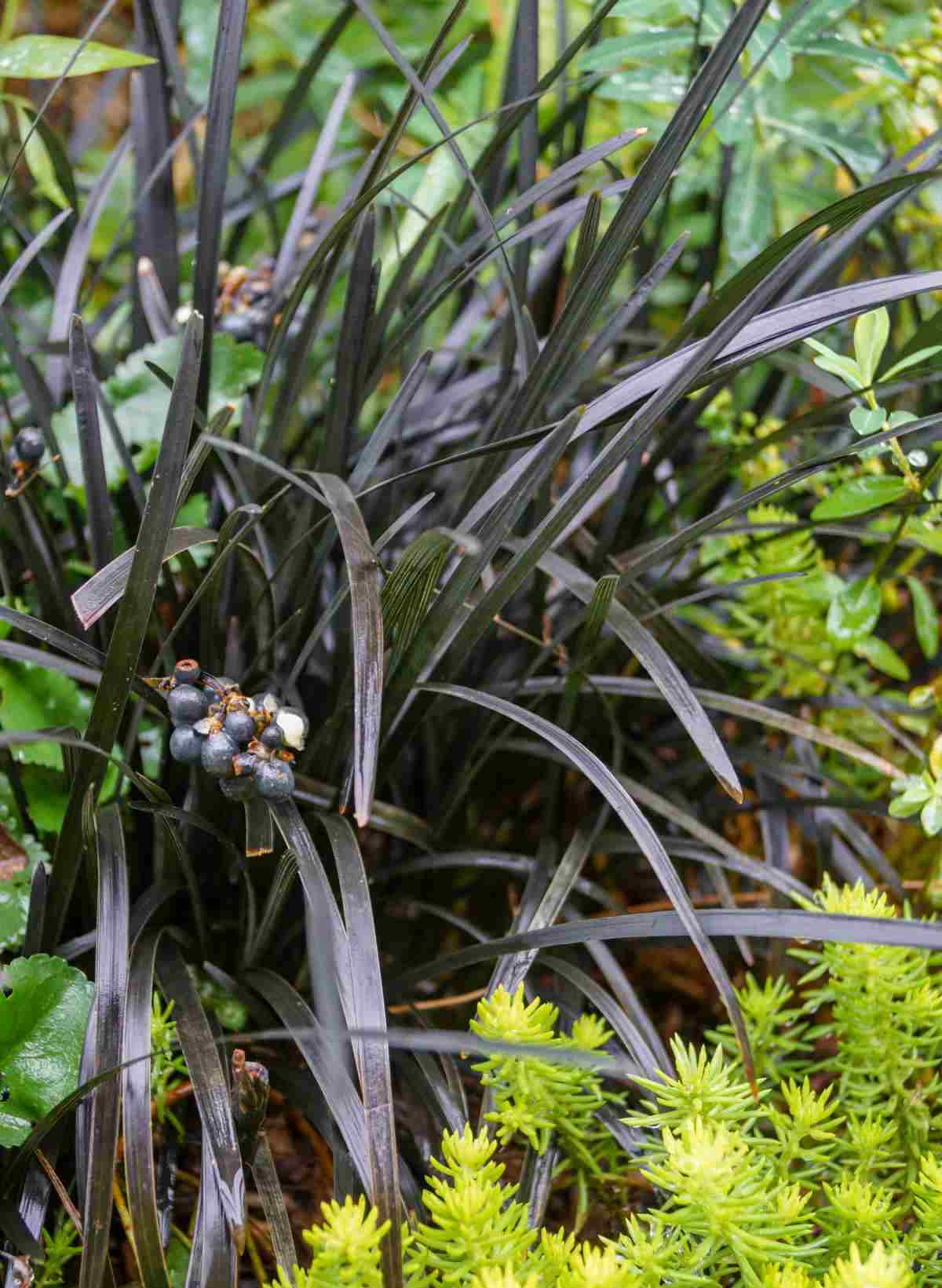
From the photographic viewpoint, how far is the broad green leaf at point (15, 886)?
0.80 metres

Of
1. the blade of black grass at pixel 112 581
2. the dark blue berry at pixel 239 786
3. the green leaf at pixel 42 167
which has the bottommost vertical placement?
the dark blue berry at pixel 239 786

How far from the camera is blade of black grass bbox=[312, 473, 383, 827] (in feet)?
2.09

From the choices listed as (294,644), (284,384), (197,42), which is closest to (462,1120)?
(294,644)

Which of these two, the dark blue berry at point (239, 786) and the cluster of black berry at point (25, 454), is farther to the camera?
the cluster of black berry at point (25, 454)

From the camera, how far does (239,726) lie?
717 millimetres

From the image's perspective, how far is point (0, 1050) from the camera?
0.77 metres

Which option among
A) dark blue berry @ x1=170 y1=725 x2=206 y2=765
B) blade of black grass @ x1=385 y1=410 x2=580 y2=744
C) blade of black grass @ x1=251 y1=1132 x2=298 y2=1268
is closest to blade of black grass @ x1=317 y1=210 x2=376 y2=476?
blade of black grass @ x1=385 y1=410 x2=580 y2=744

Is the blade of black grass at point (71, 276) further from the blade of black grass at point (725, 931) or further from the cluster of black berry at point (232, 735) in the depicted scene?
the blade of black grass at point (725, 931)

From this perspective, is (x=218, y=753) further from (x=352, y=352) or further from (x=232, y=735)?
(x=352, y=352)

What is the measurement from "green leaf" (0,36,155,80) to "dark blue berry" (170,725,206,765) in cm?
62

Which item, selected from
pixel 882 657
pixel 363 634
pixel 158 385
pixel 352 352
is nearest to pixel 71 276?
pixel 158 385

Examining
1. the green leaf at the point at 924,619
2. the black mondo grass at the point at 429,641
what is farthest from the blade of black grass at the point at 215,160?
the green leaf at the point at 924,619

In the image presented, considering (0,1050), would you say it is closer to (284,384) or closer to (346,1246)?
(346,1246)

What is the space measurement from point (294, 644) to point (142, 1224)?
18.2 inches
